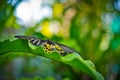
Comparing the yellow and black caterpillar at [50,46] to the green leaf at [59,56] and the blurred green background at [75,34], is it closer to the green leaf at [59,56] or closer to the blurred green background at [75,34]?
the green leaf at [59,56]

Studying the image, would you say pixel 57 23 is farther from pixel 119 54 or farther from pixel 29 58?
pixel 119 54

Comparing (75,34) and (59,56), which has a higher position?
(59,56)

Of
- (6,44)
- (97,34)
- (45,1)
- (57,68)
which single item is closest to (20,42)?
(6,44)

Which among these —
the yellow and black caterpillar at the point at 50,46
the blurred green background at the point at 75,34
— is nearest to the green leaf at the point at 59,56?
the yellow and black caterpillar at the point at 50,46

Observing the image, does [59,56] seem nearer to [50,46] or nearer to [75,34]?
[50,46]

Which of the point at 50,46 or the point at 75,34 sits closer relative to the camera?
the point at 50,46

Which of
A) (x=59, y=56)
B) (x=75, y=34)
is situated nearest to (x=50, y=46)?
(x=59, y=56)
